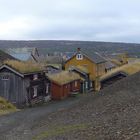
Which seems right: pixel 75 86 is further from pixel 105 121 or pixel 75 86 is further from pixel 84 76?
pixel 105 121

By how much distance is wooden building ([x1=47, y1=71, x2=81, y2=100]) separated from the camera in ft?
177

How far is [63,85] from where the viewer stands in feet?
180

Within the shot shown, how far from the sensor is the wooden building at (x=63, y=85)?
53.9 m

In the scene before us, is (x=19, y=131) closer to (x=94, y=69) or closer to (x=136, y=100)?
(x=136, y=100)

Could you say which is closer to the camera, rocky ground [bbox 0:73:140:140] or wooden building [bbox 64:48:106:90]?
rocky ground [bbox 0:73:140:140]

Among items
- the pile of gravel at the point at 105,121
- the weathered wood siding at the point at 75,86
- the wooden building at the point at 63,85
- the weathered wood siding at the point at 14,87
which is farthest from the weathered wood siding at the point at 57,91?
the pile of gravel at the point at 105,121

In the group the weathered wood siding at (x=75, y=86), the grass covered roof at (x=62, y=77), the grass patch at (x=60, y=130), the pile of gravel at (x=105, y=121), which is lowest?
the weathered wood siding at (x=75, y=86)

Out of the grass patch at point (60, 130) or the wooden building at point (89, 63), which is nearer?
the grass patch at point (60, 130)

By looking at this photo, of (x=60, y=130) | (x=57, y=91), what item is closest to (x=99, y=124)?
(x=60, y=130)

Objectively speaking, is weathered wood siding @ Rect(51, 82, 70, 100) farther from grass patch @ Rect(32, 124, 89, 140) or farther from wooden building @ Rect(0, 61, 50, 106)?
grass patch @ Rect(32, 124, 89, 140)

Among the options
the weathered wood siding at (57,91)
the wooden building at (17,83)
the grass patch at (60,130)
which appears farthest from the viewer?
the weathered wood siding at (57,91)

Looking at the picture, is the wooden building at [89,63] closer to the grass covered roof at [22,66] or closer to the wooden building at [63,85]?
the wooden building at [63,85]

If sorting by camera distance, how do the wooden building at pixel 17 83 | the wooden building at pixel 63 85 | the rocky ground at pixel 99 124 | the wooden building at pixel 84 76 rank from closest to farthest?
1. the rocky ground at pixel 99 124
2. the wooden building at pixel 17 83
3. the wooden building at pixel 63 85
4. the wooden building at pixel 84 76

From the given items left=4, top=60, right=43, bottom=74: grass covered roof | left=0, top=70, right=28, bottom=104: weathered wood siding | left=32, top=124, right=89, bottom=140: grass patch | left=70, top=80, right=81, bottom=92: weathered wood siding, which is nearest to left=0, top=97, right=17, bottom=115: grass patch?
left=0, top=70, right=28, bottom=104: weathered wood siding
